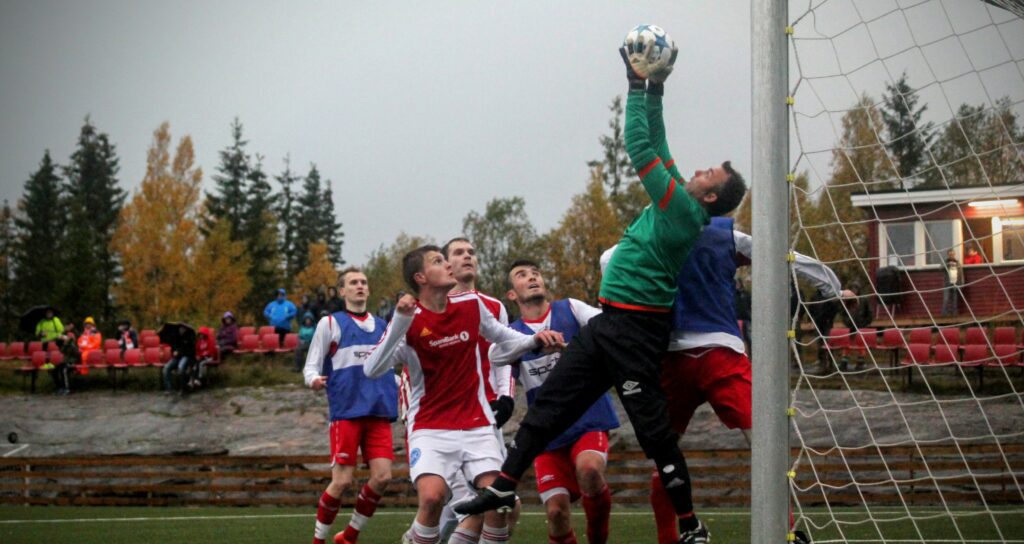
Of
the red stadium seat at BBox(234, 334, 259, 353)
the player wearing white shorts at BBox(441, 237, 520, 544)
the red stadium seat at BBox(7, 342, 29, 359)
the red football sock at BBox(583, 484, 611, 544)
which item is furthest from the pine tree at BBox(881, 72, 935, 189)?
the red stadium seat at BBox(7, 342, 29, 359)

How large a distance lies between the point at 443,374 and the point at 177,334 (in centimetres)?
2016

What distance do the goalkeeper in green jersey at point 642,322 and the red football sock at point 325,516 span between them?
12.7 feet

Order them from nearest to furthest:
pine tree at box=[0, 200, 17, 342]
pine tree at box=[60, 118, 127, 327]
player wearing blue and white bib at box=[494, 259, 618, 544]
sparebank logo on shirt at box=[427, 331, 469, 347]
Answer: sparebank logo on shirt at box=[427, 331, 469, 347] → player wearing blue and white bib at box=[494, 259, 618, 544] → pine tree at box=[60, 118, 127, 327] → pine tree at box=[0, 200, 17, 342]

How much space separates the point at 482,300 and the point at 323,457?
11.5 meters

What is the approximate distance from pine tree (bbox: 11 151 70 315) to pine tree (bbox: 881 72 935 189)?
60.6 m

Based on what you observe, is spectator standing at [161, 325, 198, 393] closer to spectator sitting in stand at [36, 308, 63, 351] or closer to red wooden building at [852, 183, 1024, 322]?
spectator sitting in stand at [36, 308, 63, 351]

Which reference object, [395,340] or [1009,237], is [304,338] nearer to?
[395,340]

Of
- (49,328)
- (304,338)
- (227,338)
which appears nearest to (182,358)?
(227,338)

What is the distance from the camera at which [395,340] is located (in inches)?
274

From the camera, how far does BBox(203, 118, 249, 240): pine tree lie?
65.3 m

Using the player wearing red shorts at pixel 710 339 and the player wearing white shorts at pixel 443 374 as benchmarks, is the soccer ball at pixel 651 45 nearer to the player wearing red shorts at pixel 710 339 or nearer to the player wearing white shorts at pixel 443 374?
the player wearing red shorts at pixel 710 339

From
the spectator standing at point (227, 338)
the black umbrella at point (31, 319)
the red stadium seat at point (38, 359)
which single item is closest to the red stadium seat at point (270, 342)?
the spectator standing at point (227, 338)

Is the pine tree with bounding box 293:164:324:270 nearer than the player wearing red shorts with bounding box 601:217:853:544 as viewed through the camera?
No

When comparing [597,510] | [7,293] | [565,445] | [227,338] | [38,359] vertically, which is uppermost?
[7,293]
